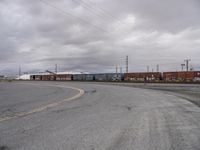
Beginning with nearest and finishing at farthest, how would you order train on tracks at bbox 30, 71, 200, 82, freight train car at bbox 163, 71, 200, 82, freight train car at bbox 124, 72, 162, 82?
freight train car at bbox 163, 71, 200, 82 < train on tracks at bbox 30, 71, 200, 82 < freight train car at bbox 124, 72, 162, 82

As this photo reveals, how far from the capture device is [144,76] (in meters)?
55.0

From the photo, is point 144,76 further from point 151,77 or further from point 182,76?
point 182,76

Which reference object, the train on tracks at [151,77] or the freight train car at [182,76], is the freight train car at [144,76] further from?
the freight train car at [182,76]

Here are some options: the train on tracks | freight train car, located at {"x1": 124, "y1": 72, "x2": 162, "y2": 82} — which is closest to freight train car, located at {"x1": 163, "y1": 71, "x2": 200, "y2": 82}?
the train on tracks

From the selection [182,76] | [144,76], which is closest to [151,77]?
[144,76]

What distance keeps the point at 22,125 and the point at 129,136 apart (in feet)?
10.3

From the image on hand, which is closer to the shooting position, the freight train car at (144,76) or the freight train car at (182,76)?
the freight train car at (182,76)

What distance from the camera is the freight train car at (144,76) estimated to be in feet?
175

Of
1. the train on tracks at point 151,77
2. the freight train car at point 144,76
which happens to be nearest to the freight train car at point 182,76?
the train on tracks at point 151,77

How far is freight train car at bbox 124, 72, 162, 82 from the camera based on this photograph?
53.4 metres

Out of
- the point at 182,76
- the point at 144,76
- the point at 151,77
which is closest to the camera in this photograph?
the point at 182,76

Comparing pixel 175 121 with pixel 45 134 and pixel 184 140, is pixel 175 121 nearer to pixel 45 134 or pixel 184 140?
pixel 184 140

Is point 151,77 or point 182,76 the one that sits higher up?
point 182,76

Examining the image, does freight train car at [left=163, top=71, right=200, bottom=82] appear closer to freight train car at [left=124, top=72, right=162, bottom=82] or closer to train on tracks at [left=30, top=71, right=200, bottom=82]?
train on tracks at [left=30, top=71, right=200, bottom=82]
